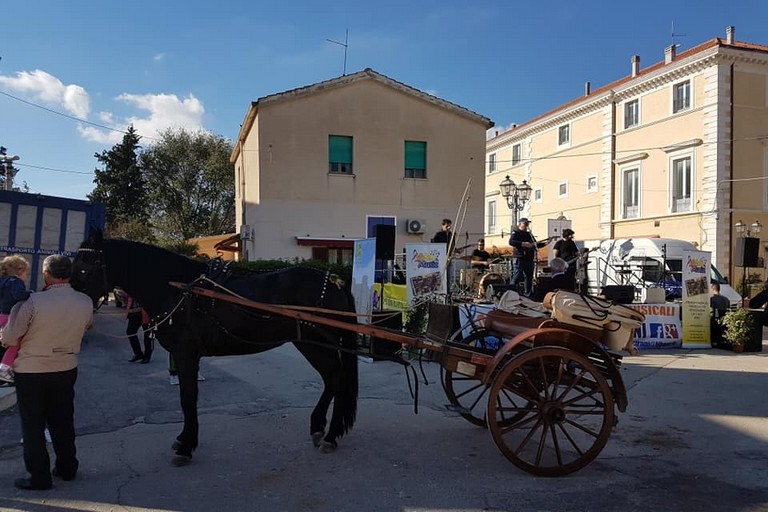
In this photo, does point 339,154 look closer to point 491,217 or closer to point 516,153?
point 516,153

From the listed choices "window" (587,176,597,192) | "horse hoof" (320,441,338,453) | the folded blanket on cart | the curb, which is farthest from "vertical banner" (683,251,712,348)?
"window" (587,176,597,192)

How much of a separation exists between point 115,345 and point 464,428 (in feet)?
27.1

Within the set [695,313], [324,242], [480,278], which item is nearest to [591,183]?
[324,242]

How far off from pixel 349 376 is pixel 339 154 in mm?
17816

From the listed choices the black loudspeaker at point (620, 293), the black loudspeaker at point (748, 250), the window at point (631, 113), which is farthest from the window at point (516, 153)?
the black loudspeaker at point (620, 293)

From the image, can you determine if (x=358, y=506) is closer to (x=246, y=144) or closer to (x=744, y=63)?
(x=246, y=144)

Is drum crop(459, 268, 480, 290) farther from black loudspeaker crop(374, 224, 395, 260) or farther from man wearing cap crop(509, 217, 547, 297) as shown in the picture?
black loudspeaker crop(374, 224, 395, 260)

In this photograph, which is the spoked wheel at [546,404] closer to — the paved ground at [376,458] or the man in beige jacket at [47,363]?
the paved ground at [376,458]

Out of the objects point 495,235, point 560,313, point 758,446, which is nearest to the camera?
point 560,313

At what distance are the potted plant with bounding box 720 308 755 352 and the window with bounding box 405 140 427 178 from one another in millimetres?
13634

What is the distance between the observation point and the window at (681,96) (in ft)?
90.5

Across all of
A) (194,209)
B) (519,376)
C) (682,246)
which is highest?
(194,209)

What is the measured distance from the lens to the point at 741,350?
11.2 metres

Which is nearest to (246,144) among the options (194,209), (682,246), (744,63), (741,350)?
(194,209)
